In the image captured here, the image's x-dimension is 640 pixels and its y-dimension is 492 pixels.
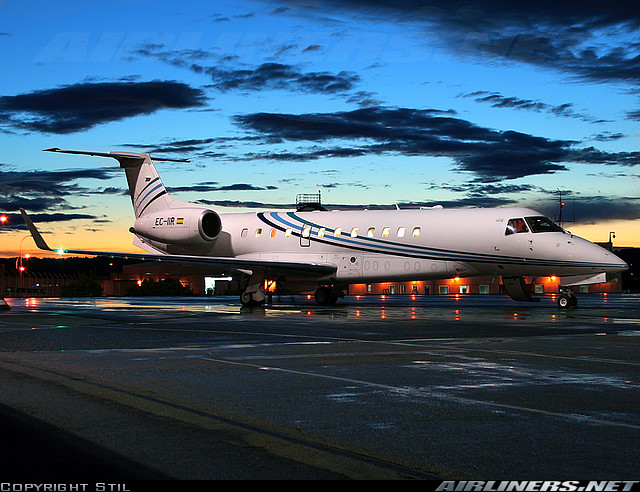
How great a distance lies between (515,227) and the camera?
91.2 ft

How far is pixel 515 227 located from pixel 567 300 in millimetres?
3254

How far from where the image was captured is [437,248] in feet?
95.7

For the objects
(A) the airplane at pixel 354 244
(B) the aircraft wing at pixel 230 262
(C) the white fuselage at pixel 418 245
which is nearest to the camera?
(C) the white fuselage at pixel 418 245

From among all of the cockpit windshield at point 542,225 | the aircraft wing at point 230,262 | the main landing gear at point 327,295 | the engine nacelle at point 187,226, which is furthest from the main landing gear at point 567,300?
the engine nacelle at point 187,226

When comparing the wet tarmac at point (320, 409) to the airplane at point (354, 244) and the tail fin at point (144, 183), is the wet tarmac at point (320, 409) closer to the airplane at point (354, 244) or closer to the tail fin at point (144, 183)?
the airplane at point (354, 244)

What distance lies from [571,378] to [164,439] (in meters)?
5.53

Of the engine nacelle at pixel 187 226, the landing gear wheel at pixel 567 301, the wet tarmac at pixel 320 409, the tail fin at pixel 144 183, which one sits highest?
the tail fin at pixel 144 183

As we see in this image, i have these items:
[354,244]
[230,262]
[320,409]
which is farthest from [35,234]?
[320,409]

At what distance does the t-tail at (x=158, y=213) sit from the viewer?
34625 millimetres

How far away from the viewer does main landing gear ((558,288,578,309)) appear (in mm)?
27984

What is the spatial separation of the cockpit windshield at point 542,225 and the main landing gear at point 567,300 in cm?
233

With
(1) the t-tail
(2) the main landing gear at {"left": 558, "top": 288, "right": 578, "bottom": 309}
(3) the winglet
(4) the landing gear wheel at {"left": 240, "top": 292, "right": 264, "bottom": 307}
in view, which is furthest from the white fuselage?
(3) the winglet

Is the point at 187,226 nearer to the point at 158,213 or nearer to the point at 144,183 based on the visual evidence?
the point at 158,213

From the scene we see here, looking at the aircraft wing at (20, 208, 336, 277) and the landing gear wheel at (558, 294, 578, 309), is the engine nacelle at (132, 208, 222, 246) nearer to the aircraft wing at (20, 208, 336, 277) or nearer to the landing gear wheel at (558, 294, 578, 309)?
the aircraft wing at (20, 208, 336, 277)
